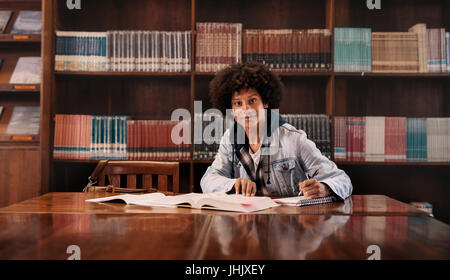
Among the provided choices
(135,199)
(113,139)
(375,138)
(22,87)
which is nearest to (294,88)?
(375,138)

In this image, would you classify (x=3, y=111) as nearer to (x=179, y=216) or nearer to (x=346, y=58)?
(x=179, y=216)

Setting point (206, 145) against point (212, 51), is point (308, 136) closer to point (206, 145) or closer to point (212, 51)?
point (206, 145)

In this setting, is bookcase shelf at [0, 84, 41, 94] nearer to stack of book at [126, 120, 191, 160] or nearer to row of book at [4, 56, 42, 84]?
row of book at [4, 56, 42, 84]

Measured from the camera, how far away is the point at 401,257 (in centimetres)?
62

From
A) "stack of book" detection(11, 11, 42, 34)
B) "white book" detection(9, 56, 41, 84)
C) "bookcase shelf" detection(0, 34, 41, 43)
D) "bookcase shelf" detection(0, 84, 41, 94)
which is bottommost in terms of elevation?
"bookcase shelf" detection(0, 84, 41, 94)

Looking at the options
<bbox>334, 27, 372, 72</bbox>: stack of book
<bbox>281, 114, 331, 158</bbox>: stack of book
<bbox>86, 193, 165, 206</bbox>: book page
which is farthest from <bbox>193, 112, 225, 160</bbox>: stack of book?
<bbox>86, 193, 165, 206</bbox>: book page

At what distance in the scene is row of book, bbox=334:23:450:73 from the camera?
227cm

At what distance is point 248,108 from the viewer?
5.96 feet

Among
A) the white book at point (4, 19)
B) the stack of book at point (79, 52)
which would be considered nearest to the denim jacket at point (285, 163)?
the stack of book at point (79, 52)

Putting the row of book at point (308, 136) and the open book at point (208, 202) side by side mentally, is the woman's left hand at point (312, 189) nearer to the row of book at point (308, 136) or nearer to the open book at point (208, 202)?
the open book at point (208, 202)

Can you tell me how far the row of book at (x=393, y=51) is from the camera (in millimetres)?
2273

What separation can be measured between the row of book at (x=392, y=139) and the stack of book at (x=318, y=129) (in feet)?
0.19

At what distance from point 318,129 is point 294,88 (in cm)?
44

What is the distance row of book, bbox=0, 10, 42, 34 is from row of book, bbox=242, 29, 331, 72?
1.39 m
